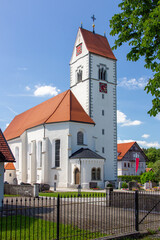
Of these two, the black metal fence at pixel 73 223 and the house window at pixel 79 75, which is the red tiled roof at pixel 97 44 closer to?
the house window at pixel 79 75

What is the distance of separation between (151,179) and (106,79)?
50.7ft

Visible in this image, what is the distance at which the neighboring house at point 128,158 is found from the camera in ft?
189

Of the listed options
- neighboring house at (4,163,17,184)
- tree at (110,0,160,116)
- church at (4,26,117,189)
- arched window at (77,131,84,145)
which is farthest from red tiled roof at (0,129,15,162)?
neighboring house at (4,163,17,184)

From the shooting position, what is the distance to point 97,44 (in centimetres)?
3962

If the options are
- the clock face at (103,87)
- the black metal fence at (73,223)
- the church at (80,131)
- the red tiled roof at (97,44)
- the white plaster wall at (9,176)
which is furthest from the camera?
the white plaster wall at (9,176)

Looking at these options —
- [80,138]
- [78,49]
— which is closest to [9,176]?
[80,138]

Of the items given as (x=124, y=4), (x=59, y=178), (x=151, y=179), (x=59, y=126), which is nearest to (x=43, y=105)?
(x=59, y=126)

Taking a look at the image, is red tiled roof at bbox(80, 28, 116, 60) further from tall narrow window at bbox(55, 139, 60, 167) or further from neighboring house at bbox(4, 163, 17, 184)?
neighboring house at bbox(4, 163, 17, 184)

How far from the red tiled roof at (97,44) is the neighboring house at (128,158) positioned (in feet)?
84.3

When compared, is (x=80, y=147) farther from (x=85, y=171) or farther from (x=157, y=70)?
(x=157, y=70)

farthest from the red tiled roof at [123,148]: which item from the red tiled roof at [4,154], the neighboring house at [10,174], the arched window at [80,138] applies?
the red tiled roof at [4,154]

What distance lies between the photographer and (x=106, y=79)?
3769 centimetres

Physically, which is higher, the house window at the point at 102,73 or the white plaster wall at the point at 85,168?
the house window at the point at 102,73

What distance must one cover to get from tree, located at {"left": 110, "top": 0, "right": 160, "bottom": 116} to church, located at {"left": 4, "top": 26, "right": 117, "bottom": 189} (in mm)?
20610
